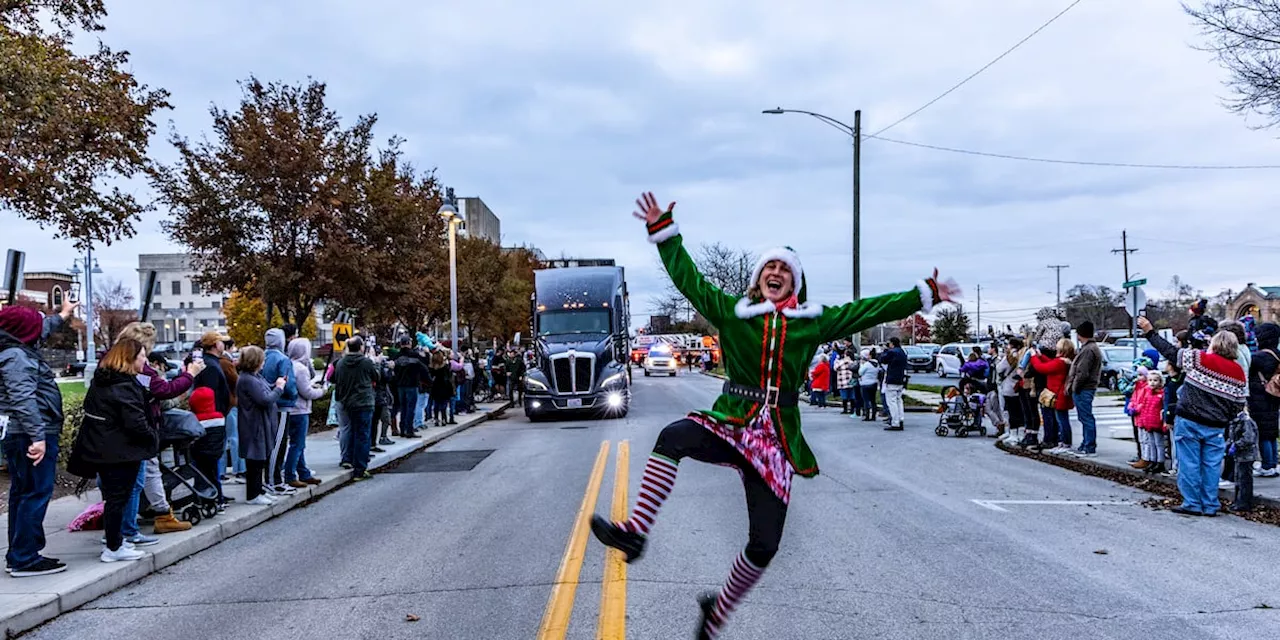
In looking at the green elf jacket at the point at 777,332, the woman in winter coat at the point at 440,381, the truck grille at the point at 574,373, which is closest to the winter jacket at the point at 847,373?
the truck grille at the point at 574,373

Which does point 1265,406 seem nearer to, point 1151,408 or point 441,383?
point 1151,408

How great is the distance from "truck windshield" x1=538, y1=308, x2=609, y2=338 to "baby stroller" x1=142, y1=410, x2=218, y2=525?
15425 millimetres

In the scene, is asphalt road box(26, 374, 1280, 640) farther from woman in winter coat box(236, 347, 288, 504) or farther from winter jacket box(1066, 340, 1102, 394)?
winter jacket box(1066, 340, 1102, 394)

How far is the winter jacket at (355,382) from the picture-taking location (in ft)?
39.5

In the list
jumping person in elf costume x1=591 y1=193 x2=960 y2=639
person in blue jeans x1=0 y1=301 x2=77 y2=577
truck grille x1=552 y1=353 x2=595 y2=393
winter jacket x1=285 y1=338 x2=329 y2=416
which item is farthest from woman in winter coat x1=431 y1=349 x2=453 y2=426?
jumping person in elf costume x1=591 y1=193 x2=960 y2=639

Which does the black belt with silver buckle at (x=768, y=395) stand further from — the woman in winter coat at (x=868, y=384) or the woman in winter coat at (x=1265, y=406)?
the woman in winter coat at (x=868, y=384)

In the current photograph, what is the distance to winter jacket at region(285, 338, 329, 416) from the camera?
10.5 m

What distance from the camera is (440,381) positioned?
1994 cm

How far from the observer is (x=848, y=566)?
6.64 metres

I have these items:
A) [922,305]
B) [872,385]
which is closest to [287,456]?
[922,305]

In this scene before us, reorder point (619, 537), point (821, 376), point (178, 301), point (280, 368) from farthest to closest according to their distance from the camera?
point (178, 301) → point (821, 376) → point (280, 368) → point (619, 537)

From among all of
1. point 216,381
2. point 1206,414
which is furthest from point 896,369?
point 216,381

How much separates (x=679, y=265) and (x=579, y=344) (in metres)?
19.0

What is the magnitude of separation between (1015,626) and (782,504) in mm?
1924
